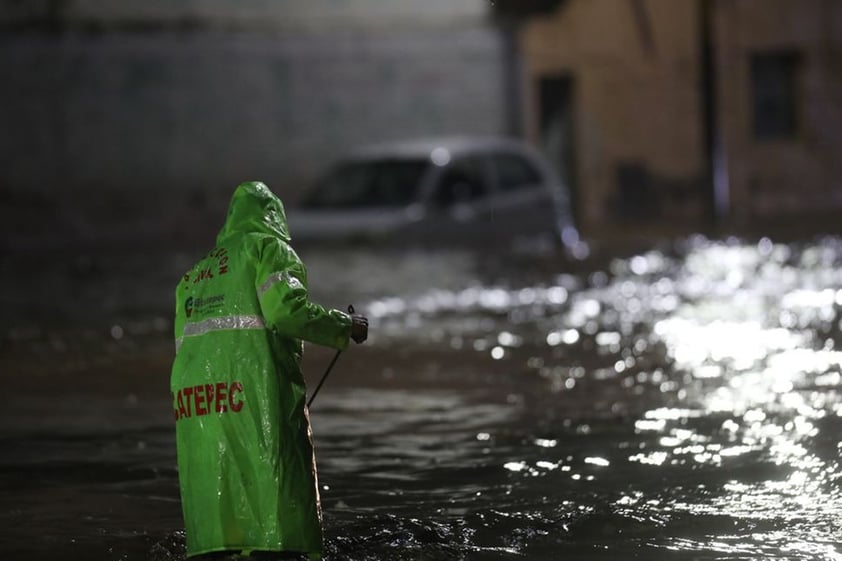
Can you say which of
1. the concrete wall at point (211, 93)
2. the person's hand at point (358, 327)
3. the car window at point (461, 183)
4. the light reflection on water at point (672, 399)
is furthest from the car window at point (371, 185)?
the person's hand at point (358, 327)

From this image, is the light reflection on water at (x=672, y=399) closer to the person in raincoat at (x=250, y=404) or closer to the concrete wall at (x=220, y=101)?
the person in raincoat at (x=250, y=404)

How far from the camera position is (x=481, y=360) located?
11.0 metres

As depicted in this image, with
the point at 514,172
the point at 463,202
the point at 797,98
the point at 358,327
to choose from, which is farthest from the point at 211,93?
the point at 358,327

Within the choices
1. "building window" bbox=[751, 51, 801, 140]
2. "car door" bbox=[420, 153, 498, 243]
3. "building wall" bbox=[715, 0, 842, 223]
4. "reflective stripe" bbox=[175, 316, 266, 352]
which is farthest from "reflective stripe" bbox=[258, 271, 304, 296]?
"building window" bbox=[751, 51, 801, 140]

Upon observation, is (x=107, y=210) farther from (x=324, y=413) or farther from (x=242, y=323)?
(x=242, y=323)

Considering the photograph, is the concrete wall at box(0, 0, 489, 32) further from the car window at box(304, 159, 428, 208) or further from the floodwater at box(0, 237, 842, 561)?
the floodwater at box(0, 237, 842, 561)

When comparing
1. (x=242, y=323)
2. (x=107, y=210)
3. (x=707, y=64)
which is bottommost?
(x=242, y=323)

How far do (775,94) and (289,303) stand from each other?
2414 centimetres

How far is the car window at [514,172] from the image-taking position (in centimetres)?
1802

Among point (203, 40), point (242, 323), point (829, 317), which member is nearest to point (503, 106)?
point (203, 40)

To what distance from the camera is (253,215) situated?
5.39m

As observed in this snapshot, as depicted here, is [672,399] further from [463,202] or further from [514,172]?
[514,172]

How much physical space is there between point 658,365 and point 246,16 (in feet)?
50.6

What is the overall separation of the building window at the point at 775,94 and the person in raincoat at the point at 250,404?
23.6 meters
